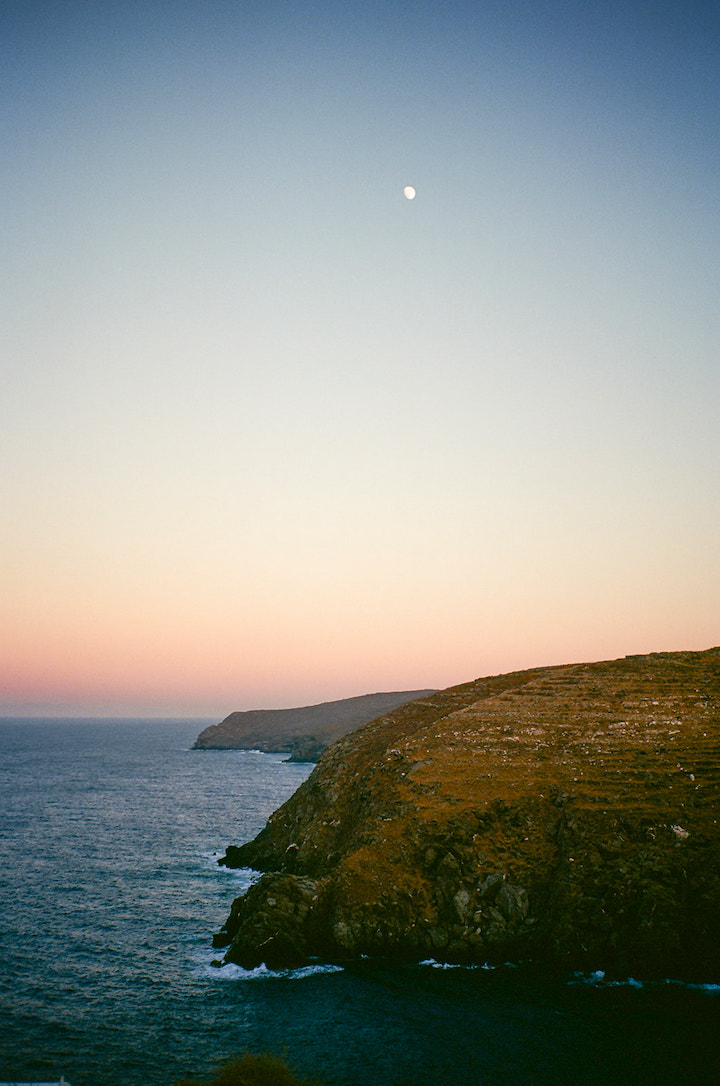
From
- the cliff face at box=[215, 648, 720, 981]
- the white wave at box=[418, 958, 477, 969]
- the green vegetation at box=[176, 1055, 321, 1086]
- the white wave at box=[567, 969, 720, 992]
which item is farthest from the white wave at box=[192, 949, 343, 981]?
the white wave at box=[567, 969, 720, 992]

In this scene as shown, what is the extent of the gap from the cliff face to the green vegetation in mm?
19547

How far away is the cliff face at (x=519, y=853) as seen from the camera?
46719 mm

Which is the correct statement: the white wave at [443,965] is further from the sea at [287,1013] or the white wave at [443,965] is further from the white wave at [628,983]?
the white wave at [628,983]

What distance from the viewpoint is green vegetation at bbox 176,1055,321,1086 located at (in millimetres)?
26953

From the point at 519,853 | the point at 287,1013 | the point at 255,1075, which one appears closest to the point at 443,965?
the point at 519,853

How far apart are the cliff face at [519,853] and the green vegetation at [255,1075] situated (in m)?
19.5

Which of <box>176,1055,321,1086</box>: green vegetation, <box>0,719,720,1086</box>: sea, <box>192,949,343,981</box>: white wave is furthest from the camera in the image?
<box>192,949,343,981</box>: white wave

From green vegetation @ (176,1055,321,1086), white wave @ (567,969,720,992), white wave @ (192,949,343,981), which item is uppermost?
green vegetation @ (176,1055,321,1086)

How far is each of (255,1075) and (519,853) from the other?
31216 millimetres

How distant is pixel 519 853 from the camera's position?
5266 centimetres

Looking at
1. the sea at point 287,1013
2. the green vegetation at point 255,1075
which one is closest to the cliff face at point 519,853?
the sea at point 287,1013

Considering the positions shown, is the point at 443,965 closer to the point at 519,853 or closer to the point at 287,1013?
the point at 519,853

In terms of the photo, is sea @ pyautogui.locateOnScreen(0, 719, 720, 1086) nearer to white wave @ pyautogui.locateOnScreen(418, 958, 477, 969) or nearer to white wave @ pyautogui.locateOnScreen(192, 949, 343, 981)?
white wave @ pyautogui.locateOnScreen(192, 949, 343, 981)

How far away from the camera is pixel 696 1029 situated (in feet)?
119
